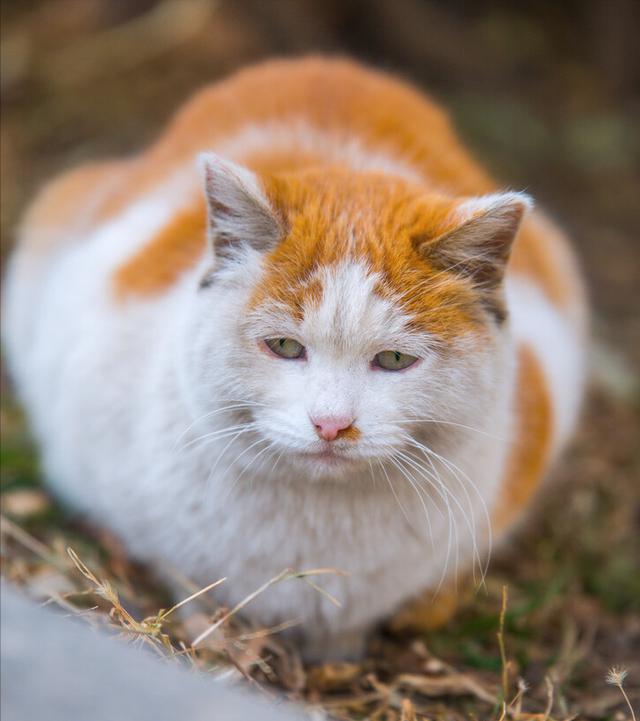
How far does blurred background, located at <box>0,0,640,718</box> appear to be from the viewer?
4762 mm

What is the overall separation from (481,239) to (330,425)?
520mm

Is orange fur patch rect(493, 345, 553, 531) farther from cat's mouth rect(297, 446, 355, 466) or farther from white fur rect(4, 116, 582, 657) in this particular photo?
Answer: cat's mouth rect(297, 446, 355, 466)

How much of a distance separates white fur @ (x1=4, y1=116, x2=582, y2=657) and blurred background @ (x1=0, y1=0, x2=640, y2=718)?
1680mm

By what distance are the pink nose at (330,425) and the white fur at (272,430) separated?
2cm

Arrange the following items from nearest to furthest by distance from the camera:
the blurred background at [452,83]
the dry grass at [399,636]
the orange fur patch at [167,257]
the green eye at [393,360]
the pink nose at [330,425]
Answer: the pink nose at [330,425]
the green eye at [393,360]
the dry grass at [399,636]
the orange fur patch at [167,257]
the blurred background at [452,83]

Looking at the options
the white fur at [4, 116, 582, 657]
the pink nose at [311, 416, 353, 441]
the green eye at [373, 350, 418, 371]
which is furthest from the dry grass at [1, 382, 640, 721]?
the green eye at [373, 350, 418, 371]

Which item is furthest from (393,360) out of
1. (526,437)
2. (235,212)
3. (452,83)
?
(452,83)

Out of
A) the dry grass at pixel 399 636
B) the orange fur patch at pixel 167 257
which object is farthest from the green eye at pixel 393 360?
the orange fur patch at pixel 167 257

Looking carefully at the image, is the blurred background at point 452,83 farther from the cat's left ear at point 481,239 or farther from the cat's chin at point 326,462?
the cat's chin at point 326,462

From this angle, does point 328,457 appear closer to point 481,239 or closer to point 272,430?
point 272,430

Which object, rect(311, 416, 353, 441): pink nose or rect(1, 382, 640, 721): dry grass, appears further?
rect(1, 382, 640, 721): dry grass

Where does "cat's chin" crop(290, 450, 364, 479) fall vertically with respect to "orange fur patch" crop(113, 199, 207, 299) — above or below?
below

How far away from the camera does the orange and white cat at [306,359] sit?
1.93 metres

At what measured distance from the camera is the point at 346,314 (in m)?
1.88
